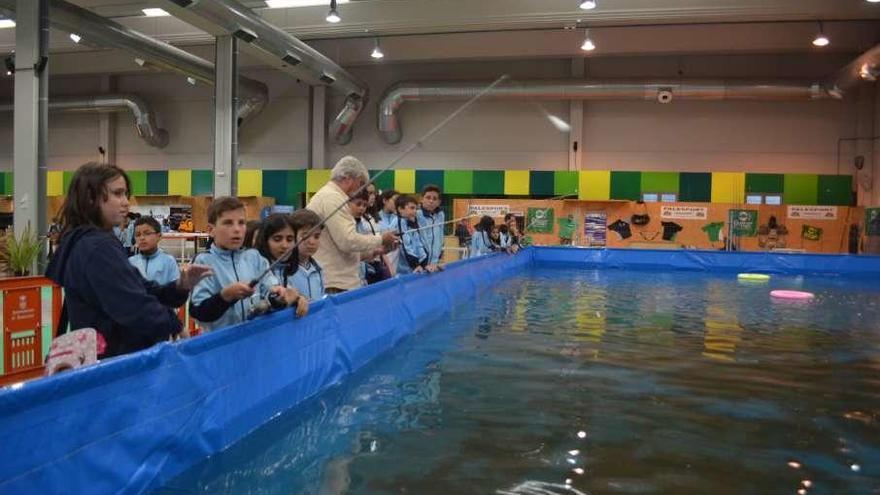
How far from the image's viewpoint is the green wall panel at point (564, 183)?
571 inches

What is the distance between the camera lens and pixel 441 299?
21.1 feet

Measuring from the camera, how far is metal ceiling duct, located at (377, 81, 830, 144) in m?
13.3

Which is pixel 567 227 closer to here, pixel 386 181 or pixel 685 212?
pixel 685 212

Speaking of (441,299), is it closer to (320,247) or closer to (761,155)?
(320,247)

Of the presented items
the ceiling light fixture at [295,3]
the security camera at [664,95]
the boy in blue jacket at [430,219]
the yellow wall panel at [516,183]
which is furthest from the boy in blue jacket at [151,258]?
the security camera at [664,95]

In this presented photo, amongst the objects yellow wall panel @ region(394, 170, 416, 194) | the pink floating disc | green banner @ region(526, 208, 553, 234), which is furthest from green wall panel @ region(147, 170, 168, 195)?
the pink floating disc

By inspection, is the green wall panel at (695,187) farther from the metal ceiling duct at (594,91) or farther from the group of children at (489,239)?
the group of children at (489,239)

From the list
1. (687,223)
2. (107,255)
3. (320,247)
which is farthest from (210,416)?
(687,223)

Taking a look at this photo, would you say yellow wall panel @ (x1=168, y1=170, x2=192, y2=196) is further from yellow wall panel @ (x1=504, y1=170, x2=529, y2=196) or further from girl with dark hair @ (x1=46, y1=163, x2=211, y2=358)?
girl with dark hair @ (x1=46, y1=163, x2=211, y2=358)

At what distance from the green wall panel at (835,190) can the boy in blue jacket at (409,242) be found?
11169 mm

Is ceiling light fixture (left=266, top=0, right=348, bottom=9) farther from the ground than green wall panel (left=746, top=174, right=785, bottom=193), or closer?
farther from the ground

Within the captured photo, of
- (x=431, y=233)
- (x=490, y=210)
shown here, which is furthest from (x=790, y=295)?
(x=490, y=210)

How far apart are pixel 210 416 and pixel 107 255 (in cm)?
82

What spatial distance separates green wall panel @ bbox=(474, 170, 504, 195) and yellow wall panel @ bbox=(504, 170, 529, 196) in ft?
0.37
